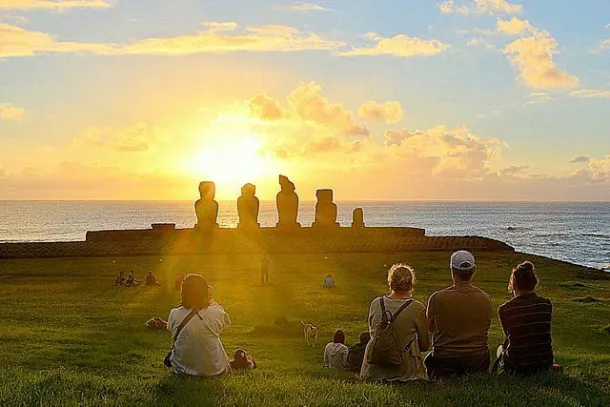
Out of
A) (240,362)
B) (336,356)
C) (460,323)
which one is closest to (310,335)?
(336,356)

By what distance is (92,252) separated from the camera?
43062 mm

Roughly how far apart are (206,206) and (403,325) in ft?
144

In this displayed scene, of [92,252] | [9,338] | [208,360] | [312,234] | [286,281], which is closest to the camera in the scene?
[208,360]

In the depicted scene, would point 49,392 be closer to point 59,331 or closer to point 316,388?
point 316,388

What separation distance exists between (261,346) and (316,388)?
7941mm

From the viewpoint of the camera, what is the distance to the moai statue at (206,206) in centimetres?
5200

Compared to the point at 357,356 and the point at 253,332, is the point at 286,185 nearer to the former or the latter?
the point at 253,332

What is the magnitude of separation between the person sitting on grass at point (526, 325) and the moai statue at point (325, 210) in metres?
45.9

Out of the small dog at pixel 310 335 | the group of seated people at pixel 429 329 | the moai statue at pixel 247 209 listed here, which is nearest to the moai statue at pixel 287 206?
the moai statue at pixel 247 209

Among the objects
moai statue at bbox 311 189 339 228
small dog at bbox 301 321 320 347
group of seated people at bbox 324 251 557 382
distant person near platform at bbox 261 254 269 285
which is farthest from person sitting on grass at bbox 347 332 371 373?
moai statue at bbox 311 189 339 228

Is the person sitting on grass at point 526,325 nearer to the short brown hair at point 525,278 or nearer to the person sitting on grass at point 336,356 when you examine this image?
the short brown hair at point 525,278

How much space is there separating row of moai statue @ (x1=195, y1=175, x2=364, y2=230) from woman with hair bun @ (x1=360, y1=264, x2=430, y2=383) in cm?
4326

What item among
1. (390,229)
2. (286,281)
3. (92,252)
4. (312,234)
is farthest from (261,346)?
(390,229)

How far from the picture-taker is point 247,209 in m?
53.0
